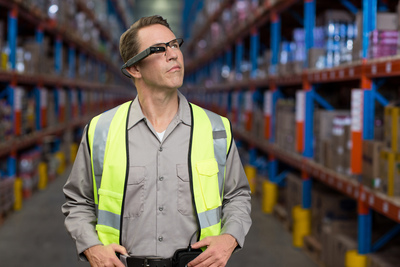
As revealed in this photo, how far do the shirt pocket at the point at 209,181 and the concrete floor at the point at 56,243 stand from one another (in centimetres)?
293

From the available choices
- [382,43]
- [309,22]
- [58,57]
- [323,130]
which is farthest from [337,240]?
[58,57]

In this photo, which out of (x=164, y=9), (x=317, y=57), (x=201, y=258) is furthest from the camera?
(x=164, y=9)

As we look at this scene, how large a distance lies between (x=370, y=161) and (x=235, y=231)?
214 cm

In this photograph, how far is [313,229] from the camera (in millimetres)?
4898

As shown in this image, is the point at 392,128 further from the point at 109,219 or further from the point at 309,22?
the point at 109,219

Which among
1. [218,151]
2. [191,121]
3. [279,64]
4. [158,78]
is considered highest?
[279,64]

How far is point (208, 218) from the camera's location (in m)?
1.72

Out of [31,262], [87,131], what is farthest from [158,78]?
[31,262]

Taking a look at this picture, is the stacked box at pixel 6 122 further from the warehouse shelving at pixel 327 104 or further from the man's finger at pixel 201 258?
the man's finger at pixel 201 258

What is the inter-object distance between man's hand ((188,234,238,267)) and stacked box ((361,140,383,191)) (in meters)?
2.12

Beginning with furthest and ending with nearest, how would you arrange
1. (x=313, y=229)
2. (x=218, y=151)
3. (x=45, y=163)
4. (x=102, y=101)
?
(x=102, y=101), (x=45, y=163), (x=313, y=229), (x=218, y=151)

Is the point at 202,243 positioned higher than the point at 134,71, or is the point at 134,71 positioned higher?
the point at 134,71

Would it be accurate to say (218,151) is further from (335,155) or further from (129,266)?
(335,155)

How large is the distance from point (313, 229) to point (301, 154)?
93cm
